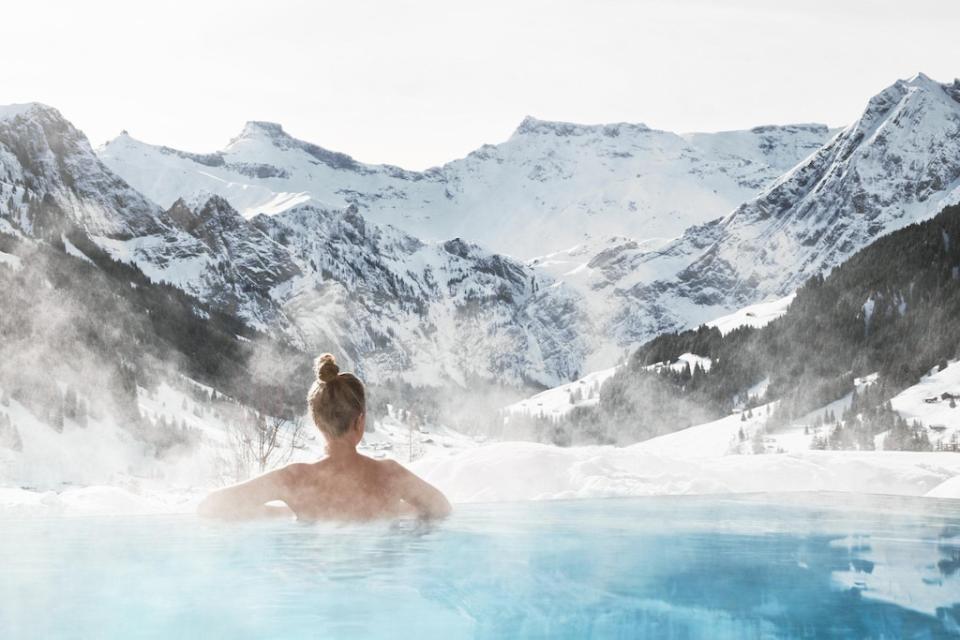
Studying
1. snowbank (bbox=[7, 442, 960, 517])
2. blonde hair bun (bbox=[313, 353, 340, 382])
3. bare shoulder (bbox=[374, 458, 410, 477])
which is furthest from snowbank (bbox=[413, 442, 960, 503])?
blonde hair bun (bbox=[313, 353, 340, 382])

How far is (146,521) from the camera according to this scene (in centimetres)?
1375

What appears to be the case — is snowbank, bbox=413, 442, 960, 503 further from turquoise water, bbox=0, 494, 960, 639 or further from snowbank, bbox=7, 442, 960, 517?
turquoise water, bbox=0, 494, 960, 639

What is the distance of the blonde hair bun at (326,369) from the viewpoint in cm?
697

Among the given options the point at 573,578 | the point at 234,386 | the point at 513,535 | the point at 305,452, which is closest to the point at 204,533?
the point at 513,535

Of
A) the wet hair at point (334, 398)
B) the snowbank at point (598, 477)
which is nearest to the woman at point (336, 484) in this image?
the wet hair at point (334, 398)

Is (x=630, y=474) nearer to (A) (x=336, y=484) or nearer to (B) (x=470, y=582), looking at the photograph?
(B) (x=470, y=582)

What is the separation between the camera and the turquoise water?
264 inches

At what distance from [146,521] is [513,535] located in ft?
20.1

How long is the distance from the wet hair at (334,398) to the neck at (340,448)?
0.12 meters

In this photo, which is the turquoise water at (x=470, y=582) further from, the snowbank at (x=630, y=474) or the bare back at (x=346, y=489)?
Result: the snowbank at (x=630, y=474)

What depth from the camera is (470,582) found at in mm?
8016

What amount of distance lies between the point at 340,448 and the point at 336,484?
61 centimetres

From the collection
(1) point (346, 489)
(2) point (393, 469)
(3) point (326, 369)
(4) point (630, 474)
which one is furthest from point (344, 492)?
(4) point (630, 474)

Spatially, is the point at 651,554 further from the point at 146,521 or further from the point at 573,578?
the point at 146,521
